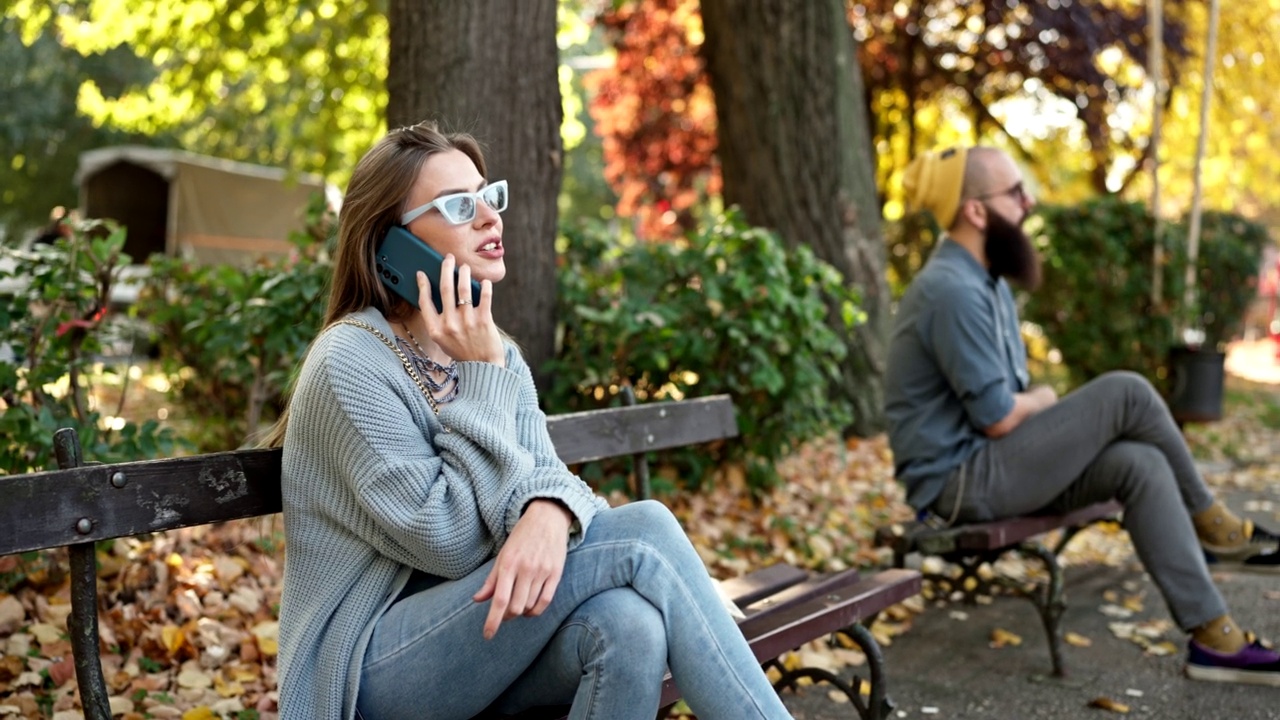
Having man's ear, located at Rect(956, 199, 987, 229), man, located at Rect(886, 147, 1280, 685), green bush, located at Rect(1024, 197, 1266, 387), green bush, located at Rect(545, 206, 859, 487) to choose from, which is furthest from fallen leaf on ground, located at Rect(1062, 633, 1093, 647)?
green bush, located at Rect(1024, 197, 1266, 387)

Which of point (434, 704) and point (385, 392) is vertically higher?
point (385, 392)

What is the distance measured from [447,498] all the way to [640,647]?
1.56 ft

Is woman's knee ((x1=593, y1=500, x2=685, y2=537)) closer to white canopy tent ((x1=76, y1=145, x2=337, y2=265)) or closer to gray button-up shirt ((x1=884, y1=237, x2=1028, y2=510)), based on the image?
gray button-up shirt ((x1=884, y1=237, x2=1028, y2=510))

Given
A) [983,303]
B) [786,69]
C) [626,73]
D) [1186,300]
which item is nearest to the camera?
[983,303]

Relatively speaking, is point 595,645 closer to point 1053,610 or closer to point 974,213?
point 1053,610

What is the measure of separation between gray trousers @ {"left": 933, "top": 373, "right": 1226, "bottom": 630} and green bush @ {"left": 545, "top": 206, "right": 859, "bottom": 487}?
1177 mm

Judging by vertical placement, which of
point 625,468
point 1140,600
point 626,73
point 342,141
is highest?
point 626,73

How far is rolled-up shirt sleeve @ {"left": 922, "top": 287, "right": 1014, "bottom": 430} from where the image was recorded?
181 inches

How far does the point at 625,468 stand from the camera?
5699mm

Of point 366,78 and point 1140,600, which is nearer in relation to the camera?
point 1140,600

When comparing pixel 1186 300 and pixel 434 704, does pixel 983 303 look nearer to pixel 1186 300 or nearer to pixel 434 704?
pixel 434 704

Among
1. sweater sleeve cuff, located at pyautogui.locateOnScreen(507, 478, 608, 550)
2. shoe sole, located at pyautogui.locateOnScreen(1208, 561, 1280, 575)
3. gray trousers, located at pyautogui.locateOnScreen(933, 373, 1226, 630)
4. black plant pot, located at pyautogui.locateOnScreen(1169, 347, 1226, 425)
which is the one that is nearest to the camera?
sweater sleeve cuff, located at pyautogui.locateOnScreen(507, 478, 608, 550)

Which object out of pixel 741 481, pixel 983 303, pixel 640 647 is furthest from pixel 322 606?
pixel 741 481

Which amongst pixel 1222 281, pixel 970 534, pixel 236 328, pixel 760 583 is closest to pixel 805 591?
pixel 760 583
